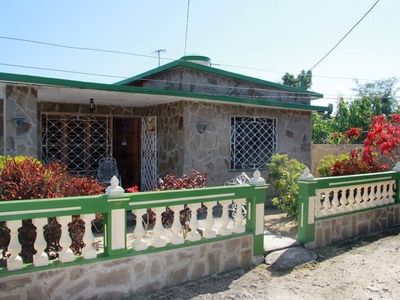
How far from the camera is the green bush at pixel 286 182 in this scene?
7531 millimetres

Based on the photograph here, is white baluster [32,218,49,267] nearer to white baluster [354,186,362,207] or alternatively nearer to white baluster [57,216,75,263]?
white baluster [57,216,75,263]

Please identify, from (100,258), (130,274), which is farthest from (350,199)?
(100,258)

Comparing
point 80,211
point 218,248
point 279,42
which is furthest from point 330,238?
point 279,42

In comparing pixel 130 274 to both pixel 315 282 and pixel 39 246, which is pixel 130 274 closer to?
pixel 39 246

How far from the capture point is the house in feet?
29.1

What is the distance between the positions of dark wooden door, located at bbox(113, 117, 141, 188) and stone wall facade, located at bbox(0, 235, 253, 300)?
20.5ft

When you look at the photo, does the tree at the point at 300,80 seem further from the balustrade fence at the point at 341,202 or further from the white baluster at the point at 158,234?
the white baluster at the point at 158,234

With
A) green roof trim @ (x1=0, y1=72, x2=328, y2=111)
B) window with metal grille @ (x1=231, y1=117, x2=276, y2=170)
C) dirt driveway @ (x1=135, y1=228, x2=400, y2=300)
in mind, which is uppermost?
green roof trim @ (x1=0, y1=72, x2=328, y2=111)

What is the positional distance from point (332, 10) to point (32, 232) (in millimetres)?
8757

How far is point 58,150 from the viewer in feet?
32.1

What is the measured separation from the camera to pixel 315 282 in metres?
4.98

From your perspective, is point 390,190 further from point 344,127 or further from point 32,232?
point 344,127

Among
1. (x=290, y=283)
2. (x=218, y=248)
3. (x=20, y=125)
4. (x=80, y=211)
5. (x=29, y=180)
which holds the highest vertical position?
(x=20, y=125)

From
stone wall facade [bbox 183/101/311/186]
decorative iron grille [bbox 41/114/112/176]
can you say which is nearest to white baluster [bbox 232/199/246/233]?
stone wall facade [bbox 183/101/311/186]
